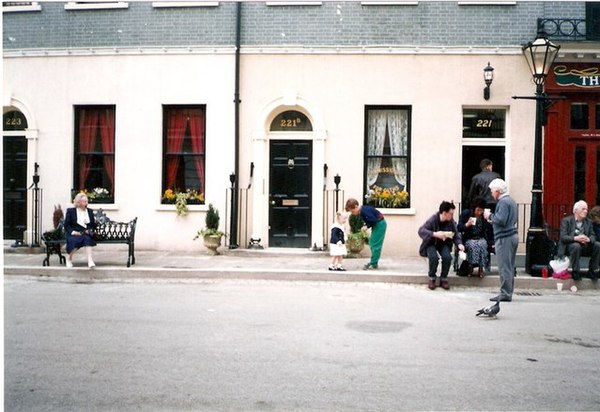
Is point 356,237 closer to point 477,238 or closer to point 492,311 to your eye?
point 477,238

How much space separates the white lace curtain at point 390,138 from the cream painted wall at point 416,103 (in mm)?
334

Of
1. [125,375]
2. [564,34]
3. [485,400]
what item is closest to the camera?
[485,400]

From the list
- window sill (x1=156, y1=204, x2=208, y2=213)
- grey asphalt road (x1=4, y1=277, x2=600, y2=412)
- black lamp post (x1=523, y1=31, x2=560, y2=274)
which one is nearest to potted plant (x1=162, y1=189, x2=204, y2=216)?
window sill (x1=156, y1=204, x2=208, y2=213)

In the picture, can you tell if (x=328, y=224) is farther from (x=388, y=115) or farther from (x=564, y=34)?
(x=564, y=34)

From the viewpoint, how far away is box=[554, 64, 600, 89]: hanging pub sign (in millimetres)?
14867

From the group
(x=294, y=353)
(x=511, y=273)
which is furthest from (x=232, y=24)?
(x=294, y=353)

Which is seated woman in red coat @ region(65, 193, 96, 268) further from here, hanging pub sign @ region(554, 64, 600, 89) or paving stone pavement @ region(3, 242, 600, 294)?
hanging pub sign @ region(554, 64, 600, 89)

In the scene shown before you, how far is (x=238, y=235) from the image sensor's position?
51.6ft

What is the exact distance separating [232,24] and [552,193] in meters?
8.49

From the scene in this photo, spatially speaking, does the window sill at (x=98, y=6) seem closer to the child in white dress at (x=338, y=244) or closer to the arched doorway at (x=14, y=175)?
the arched doorway at (x=14, y=175)

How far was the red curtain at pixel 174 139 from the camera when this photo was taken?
16.1 meters

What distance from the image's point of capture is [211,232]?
14.9 m

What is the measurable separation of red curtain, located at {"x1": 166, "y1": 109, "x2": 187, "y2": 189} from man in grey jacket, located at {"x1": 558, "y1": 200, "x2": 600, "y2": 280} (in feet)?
29.5

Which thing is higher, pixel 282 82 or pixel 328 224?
pixel 282 82
